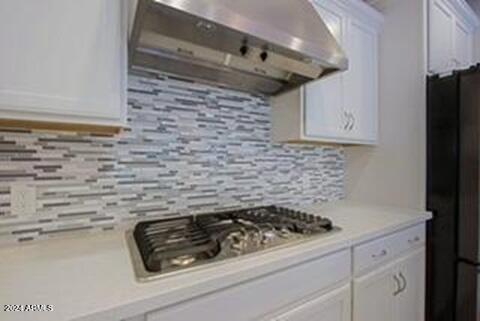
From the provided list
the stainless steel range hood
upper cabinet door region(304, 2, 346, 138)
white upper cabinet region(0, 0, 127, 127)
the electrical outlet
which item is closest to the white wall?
upper cabinet door region(304, 2, 346, 138)

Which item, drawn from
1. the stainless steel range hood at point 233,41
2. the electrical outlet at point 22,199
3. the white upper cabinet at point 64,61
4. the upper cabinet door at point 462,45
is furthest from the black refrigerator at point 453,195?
the electrical outlet at point 22,199

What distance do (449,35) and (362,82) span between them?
81 centimetres

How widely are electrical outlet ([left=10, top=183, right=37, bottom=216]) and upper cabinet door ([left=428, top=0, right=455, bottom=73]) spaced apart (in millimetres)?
2183

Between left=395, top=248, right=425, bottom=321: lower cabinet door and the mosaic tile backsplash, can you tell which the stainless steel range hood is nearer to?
the mosaic tile backsplash

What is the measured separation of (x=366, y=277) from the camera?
1.39 metres

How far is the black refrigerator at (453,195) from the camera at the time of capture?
1713 millimetres

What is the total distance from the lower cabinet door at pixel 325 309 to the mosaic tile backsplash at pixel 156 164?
0.67 metres

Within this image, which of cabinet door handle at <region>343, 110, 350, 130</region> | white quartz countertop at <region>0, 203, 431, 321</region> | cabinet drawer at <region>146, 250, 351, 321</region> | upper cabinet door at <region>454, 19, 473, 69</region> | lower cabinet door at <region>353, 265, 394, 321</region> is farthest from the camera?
upper cabinet door at <region>454, 19, 473, 69</region>

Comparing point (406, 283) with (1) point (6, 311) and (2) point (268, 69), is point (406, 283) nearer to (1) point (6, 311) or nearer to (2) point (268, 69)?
(2) point (268, 69)

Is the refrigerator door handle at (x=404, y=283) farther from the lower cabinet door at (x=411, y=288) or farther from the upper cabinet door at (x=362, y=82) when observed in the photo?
the upper cabinet door at (x=362, y=82)

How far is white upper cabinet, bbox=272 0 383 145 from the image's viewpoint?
1.68 meters

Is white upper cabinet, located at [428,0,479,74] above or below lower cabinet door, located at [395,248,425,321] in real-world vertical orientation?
above

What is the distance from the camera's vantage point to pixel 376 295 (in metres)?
1.46

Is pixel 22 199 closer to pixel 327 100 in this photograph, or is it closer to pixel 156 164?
pixel 156 164
